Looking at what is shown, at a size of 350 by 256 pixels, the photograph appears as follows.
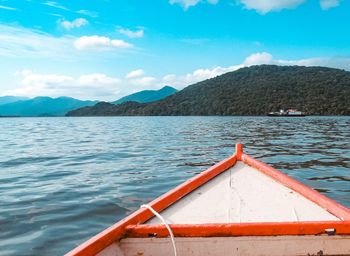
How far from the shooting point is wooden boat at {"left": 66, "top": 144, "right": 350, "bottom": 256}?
11.2ft

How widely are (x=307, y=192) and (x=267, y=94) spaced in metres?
152

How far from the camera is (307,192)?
466 centimetres

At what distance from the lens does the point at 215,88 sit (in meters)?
185

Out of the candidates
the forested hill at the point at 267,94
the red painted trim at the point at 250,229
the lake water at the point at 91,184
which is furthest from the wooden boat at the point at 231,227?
the forested hill at the point at 267,94

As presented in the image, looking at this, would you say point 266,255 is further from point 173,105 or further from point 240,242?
point 173,105

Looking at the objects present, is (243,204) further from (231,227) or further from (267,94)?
(267,94)

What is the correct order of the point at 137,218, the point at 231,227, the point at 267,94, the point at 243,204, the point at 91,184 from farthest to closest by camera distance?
the point at 267,94 → the point at 91,184 → the point at 243,204 → the point at 137,218 → the point at 231,227

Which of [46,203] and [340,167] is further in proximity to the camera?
[340,167]

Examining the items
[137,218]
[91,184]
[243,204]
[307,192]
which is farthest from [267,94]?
[137,218]

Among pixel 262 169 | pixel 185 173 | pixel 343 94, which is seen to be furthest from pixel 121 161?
pixel 343 94

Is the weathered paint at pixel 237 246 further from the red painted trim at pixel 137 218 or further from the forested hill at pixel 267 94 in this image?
the forested hill at pixel 267 94

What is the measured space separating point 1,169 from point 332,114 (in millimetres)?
124225

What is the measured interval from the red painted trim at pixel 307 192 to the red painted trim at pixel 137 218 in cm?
50

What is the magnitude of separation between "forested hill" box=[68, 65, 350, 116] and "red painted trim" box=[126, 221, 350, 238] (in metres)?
127
